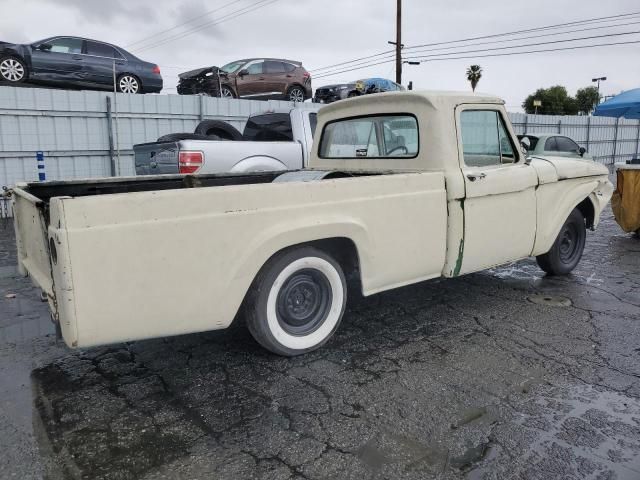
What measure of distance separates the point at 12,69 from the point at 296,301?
11.8m

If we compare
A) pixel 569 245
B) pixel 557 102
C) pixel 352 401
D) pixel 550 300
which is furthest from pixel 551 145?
pixel 557 102

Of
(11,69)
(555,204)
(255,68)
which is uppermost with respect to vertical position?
(255,68)

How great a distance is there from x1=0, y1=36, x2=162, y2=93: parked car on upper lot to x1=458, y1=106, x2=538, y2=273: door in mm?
10340

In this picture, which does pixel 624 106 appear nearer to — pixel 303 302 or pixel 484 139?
pixel 484 139

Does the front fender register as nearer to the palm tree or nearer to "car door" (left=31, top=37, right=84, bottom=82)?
"car door" (left=31, top=37, right=84, bottom=82)

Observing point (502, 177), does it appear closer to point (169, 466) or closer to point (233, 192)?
point (233, 192)

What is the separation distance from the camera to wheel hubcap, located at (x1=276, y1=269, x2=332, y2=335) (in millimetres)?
3672

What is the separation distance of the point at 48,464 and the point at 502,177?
389cm

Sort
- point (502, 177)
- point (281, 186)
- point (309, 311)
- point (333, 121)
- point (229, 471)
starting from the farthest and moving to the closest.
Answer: point (333, 121)
point (502, 177)
point (309, 311)
point (281, 186)
point (229, 471)

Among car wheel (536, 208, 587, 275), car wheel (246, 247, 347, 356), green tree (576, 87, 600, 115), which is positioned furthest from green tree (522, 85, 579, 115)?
car wheel (246, 247, 347, 356)

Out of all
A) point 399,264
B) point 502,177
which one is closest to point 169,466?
point 399,264

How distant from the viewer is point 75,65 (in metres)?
13.0

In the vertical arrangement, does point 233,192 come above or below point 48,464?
above

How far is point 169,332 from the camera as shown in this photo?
10.1ft
